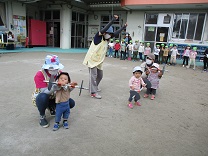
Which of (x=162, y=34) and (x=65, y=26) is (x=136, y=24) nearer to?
(x=162, y=34)

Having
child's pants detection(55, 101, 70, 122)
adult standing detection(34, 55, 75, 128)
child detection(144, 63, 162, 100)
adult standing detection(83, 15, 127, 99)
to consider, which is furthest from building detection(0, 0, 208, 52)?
child's pants detection(55, 101, 70, 122)

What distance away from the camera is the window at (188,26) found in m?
13.5

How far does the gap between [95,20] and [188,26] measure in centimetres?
871

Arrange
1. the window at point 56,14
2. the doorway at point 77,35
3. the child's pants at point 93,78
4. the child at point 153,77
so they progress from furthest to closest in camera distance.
A: the doorway at point 77,35 < the window at point 56,14 < the child at point 153,77 < the child's pants at point 93,78

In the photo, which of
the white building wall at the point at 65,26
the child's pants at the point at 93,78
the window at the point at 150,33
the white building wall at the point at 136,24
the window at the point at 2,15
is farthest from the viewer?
the white building wall at the point at 65,26

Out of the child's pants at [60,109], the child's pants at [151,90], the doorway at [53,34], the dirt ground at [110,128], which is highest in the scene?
the doorway at [53,34]

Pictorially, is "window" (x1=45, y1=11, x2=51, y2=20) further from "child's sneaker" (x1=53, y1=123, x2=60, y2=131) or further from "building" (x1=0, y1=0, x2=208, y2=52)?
"child's sneaker" (x1=53, y1=123, x2=60, y2=131)

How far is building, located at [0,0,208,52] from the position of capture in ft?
43.8

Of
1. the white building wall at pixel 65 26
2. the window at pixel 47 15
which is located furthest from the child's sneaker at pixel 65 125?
the window at pixel 47 15

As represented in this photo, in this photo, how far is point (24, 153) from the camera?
2.17 meters

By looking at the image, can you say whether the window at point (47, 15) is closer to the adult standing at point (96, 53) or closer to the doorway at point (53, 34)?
the doorway at point (53, 34)

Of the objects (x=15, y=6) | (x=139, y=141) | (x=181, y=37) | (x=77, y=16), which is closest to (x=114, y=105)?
(x=139, y=141)

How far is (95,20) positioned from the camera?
1823cm

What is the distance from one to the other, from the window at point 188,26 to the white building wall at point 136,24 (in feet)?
8.51
